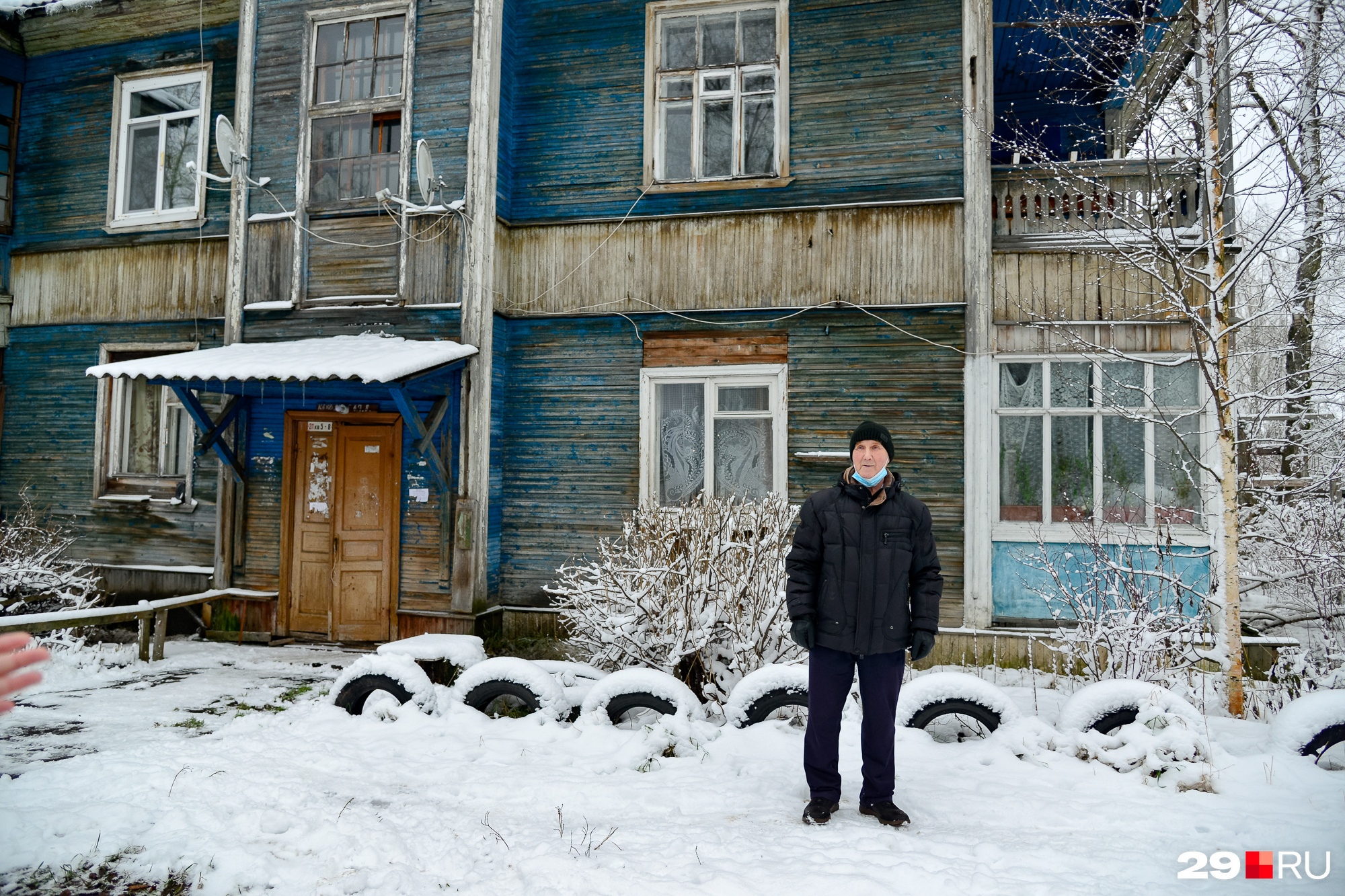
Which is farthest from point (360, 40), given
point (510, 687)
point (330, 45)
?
point (510, 687)

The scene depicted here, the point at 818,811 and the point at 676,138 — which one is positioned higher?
the point at 676,138

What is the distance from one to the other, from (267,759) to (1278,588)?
8750mm

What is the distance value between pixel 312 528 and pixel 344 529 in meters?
0.40

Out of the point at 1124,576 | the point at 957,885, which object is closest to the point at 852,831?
the point at 957,885

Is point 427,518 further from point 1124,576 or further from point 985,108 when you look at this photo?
point 985,108

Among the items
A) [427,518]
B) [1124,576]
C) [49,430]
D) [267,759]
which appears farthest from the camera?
[49,430]

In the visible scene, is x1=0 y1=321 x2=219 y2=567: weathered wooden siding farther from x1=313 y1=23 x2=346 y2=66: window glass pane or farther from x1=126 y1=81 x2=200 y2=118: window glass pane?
x1=313 y1=23 x2=346 y2=66: window glass pane

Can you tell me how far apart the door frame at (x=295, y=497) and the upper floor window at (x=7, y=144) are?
17.9 feet

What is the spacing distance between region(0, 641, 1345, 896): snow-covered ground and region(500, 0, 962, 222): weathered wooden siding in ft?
17.8

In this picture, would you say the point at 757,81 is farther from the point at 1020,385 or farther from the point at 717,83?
the point at 1020,385

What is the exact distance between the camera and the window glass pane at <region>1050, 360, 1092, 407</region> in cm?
753

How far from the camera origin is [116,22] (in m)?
9.74

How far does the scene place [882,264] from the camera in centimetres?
779

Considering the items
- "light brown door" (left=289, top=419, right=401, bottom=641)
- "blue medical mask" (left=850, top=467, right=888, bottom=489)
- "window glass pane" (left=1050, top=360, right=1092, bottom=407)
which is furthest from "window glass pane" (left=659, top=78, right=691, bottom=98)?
"blue medical mask" (left=850, top=467, right=888, bottom=489)
